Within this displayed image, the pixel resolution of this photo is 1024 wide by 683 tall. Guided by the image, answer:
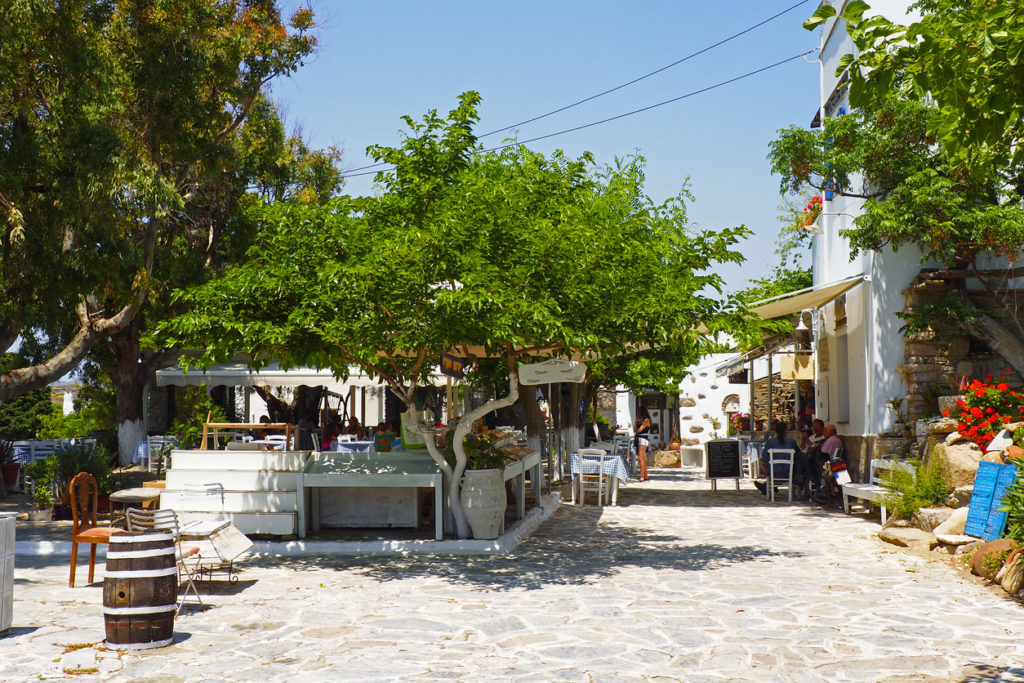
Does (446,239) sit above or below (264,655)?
above

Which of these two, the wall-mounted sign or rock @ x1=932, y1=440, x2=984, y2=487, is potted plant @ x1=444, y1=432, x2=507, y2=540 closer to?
the wall-mounted sign

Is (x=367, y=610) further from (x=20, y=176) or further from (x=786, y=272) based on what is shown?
(x=786, y=272)

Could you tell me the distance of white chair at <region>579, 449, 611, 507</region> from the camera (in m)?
14.7

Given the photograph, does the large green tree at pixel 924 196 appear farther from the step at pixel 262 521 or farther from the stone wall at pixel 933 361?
the step at pixel 262 521

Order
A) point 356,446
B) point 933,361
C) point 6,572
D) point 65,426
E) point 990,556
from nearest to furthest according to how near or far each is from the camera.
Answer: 1. point 6,572
2. point 990,556
3. point 933,361
4. point 356,446
5. point 65,426

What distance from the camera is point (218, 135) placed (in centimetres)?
1512

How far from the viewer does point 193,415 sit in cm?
2355

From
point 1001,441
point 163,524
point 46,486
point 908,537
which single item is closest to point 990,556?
point 908,537

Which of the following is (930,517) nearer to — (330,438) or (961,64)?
(961,64)

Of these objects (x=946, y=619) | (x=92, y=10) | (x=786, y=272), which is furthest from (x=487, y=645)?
(x=786, y=272)

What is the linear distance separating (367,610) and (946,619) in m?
4.41

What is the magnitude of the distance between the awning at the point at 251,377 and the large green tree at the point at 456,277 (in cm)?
742

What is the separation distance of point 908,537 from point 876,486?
244 cm

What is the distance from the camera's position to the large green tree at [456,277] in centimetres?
847
